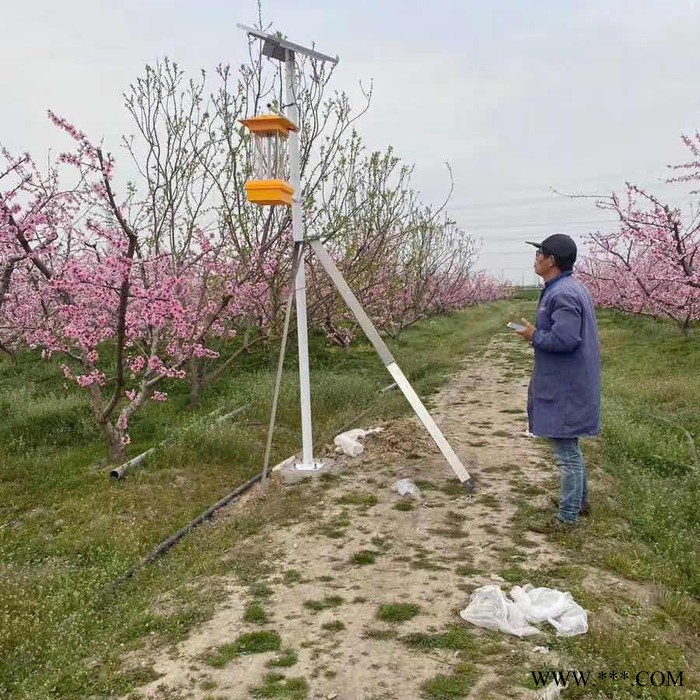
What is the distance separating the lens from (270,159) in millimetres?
5445

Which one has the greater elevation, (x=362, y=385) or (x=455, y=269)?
(x=455, y=269)

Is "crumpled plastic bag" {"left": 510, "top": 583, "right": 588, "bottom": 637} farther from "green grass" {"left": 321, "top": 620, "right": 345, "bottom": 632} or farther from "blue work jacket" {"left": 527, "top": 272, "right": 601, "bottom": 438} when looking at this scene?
"blue work jacket" {"left": 527, "top": 272, "right": 601, "bottom": 438}

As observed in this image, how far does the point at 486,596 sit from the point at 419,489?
2169 mm

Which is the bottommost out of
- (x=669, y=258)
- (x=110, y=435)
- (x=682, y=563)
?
(x=682, y=563)

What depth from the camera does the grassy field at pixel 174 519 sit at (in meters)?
3.46

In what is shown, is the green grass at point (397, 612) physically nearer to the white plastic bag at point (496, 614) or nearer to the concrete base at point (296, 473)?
the white plastic bag at point (496, 614)

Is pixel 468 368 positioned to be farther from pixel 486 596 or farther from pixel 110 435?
pixel 486 596

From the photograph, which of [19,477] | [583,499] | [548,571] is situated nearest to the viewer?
[548,571]

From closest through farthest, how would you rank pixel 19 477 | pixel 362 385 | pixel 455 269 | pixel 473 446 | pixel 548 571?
pixel 548 571, pixel 19 477, pixel 473 446, pixel 362 385, pixel 455 269

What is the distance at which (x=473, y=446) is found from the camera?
711cm

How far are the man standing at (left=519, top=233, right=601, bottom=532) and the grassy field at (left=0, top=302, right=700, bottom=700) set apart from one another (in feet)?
2.27

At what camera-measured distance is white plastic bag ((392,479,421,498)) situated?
5.52 meters

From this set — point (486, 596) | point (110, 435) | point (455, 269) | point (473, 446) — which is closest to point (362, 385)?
point (473, 446)

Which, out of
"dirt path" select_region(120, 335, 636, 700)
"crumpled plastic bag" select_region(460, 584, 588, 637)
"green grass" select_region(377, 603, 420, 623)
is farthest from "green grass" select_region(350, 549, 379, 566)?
"crumpled plastic bag" select_region(460, 584, 588, 637)
